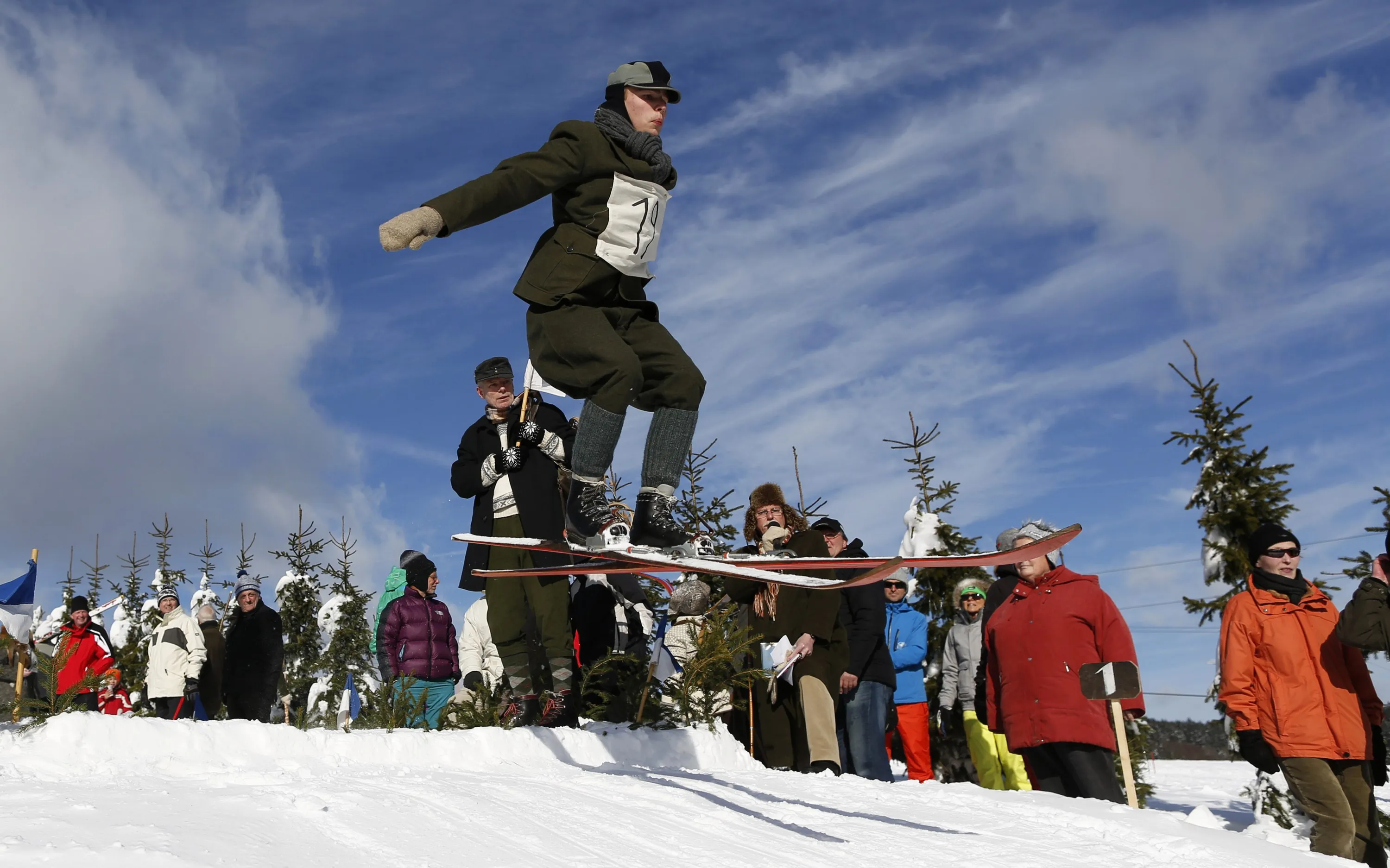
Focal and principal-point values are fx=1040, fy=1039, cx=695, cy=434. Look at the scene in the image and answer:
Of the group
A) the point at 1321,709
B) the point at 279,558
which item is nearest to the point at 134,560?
the point at 279,558

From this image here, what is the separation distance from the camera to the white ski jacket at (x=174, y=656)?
8711 millimetres

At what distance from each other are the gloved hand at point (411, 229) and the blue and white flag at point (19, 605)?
7.02 m

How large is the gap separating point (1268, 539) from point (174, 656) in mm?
8309

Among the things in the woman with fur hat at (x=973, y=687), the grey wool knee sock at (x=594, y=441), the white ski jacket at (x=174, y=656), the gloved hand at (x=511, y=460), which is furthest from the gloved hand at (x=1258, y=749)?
the white ski jacket at (x=174, y=656)

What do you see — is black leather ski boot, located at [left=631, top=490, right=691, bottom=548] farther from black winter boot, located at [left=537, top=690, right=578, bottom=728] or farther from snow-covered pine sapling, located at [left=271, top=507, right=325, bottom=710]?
snow-covered pine sapling, located at [left=271, top=507, right=325, bottom=710]

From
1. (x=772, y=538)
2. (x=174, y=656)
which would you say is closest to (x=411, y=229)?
(x=772, y=538)

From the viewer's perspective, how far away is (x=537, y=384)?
4953 mm

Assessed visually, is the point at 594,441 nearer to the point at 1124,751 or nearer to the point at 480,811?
the point at 480,811

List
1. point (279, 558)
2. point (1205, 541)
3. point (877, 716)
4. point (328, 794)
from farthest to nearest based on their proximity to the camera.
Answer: point (279, 558)
point (1205, 541)
point (877, 716)
point (328, 794)

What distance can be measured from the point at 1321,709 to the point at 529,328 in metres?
4.78

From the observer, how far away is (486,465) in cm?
642

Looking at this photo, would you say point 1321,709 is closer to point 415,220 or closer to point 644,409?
point 644,409

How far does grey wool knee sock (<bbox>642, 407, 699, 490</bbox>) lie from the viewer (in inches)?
188

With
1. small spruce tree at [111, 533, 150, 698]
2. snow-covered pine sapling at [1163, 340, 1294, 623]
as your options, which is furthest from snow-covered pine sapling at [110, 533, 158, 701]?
snow-covered pine sapling at [1163, 340, 1294, 623]
